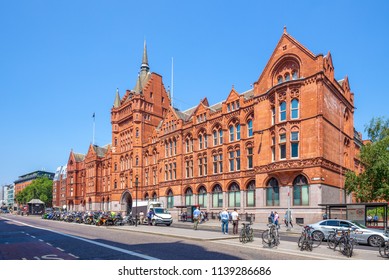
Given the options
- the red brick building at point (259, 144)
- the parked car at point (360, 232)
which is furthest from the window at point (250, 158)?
the parked car at point (360, 232)

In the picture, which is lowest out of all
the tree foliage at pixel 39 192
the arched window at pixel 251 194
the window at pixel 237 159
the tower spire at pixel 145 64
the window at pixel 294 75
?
the tree foliage at pixel 39 192

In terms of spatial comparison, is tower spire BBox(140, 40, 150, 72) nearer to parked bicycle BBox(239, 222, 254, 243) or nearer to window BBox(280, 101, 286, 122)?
window BBox(280, 101, 286, 122)

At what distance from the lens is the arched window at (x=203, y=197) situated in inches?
2122

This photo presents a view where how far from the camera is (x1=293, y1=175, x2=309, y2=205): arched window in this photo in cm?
3849

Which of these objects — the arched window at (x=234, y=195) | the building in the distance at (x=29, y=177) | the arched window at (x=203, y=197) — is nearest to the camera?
the arched window at (x=234, y=195)

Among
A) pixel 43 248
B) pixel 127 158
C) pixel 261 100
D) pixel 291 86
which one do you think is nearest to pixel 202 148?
pixel 261 100

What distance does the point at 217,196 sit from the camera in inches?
2044

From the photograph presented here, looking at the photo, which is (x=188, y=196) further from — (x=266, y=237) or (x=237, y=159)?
(x=266, y=237)

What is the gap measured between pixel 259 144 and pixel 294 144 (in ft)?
17.9

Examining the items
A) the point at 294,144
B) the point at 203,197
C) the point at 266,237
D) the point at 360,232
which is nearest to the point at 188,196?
the point at 203,197

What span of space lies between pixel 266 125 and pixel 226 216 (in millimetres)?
20457

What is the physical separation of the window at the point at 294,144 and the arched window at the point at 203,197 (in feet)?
59.8

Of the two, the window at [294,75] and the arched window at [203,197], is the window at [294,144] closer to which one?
the window at [294,75]
